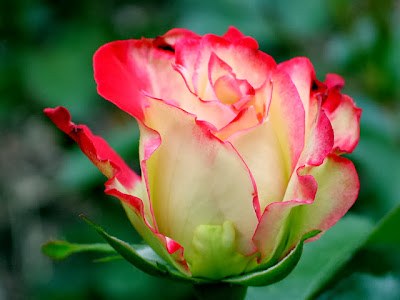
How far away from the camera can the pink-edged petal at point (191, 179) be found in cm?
38

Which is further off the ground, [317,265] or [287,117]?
[287,117]

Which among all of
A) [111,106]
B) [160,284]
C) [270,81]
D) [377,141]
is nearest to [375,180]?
[377,141]

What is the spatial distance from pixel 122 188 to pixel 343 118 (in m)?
0.18

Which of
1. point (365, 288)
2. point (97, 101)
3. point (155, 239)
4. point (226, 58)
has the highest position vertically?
point (226, 58)

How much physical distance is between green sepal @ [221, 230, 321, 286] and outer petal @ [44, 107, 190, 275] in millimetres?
46

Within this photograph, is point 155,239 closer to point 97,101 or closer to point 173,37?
point 173,37

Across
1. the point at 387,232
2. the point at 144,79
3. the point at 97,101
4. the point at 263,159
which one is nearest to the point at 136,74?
the point at 144,79

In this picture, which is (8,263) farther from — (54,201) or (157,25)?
(157,25)

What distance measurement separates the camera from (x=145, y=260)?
38cm

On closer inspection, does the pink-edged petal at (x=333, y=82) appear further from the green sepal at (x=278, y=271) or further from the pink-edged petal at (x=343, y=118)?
the green sepal at (x=278, y=271)

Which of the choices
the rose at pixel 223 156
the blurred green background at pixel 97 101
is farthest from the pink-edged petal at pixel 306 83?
the blurred green background at pixel 97 101

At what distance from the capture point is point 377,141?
1.27m

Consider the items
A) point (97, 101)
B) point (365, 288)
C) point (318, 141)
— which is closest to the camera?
point (318, 141)

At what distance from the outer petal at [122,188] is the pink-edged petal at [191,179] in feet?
0.04
